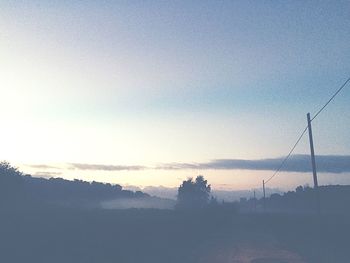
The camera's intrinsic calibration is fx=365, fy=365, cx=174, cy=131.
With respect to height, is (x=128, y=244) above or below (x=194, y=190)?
below

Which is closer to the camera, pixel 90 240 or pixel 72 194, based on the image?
pixel 90 240

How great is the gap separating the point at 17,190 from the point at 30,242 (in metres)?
30.3

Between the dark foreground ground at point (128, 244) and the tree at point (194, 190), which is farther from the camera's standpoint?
the tree at point (194, 190)

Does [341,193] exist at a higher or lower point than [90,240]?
higher

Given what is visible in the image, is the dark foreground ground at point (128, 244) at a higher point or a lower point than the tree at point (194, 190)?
lower

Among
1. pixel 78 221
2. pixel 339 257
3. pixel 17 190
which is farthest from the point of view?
pixel 17 190

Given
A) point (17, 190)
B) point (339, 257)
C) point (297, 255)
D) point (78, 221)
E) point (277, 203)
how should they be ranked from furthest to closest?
point (277, 203)
point (17, 190)
point (78, 221)
point (297, 255)
point (339, 257)

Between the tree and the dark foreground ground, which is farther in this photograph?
the tree

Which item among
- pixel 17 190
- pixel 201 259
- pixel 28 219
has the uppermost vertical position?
pixel 17 190

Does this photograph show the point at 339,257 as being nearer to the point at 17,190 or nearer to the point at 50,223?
the point at 50,223

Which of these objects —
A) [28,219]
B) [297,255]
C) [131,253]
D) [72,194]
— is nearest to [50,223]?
[28,219]

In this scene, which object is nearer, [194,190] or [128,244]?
[128,244]

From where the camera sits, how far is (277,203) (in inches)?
5743

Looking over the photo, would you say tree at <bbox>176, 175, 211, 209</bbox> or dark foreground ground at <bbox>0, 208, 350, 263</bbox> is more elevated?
tree at <bbox>176, 175, 211, 209</bbox>
